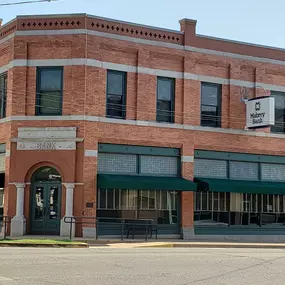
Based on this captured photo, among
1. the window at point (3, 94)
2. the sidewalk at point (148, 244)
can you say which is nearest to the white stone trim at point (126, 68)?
the window at point (3, 94)

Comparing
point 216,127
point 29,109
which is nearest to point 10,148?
point 29,109

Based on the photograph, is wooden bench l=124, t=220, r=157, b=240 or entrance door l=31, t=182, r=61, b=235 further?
wooden bench l=124, t=220, r=157, b=240

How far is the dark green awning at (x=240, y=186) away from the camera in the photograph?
2662 cm

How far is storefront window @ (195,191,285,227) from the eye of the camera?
27539 millimetres

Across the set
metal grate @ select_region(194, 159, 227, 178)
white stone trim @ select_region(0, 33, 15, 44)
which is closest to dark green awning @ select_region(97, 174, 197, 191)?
metal grate @ select_region(194, 159, 227, 178)

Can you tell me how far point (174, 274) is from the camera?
41.8ft

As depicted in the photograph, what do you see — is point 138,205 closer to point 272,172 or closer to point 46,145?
point 46,145

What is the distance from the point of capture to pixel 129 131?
25.9 meters

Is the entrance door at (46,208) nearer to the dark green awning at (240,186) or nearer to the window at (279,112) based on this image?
the dark green awning at (240,186)

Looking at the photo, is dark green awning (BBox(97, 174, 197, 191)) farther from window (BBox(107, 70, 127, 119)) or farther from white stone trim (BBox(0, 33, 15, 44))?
white stone trim (BBox(0, 33, 15, 44))

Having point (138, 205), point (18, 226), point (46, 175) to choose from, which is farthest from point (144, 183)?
point (18, 226)

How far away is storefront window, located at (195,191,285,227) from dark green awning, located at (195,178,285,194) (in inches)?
30.8

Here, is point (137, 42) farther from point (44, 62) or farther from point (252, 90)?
point (252, 90)

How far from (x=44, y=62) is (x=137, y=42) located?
4538 millimetres
